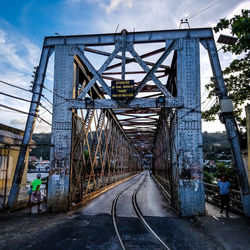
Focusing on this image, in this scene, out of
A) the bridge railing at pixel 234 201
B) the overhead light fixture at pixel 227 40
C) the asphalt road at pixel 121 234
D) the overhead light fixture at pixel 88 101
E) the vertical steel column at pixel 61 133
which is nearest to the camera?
the asphalt road at pixel 121 234

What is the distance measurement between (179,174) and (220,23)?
6.79 m

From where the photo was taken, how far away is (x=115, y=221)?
743cm

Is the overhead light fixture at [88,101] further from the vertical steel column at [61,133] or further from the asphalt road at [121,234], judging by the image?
the asphalt road at [121,234]

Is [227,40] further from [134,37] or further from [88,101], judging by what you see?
[88,101]

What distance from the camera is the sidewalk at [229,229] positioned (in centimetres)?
526

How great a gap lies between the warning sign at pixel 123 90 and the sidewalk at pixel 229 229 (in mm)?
5847

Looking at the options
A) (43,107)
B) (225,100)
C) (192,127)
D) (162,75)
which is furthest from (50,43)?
(225,100)

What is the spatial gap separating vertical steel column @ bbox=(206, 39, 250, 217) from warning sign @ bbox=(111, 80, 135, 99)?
376cm

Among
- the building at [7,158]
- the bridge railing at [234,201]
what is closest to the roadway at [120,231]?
the bridge railing at [234,201]

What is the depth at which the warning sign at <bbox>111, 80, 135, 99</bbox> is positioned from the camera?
9.54 metres

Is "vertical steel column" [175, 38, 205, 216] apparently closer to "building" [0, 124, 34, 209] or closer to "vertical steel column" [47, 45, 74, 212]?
"vertical steel column" [47, 45, 74, 212]

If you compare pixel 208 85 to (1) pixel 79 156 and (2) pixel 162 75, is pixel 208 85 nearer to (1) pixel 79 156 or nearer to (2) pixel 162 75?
(2) pixel 162 75

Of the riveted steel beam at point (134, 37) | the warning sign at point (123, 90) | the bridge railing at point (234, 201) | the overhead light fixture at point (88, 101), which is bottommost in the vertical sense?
the bridge railing at point (234, 201)

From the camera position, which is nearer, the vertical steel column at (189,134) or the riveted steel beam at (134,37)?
the vertical steel column at (189,134)
